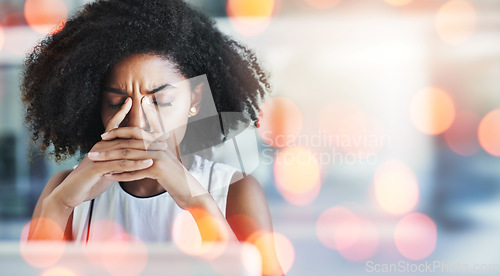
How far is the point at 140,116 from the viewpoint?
1.35m

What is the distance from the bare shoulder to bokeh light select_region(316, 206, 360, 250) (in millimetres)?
554

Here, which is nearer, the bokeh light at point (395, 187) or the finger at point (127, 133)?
the finger at point (127, 133)

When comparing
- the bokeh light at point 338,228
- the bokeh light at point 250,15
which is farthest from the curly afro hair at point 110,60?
the bokeh light at point 338,228

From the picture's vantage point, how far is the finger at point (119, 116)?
4.35 ft

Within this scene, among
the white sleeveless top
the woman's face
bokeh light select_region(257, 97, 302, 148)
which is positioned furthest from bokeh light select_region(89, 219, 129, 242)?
bokeh light select_region(257, 97, 302, 148)

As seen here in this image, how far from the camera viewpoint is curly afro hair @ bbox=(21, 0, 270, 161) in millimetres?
1396

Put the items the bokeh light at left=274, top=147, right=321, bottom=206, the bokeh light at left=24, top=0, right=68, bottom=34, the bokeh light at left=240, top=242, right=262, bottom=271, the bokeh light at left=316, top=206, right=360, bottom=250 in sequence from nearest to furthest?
1. the bokeh light at left=240, top=242, right=262, bottom=271
2. the bokeh light at left=24, top=0, right=68, bottom=34
3. the bokeh light at left=274, top=147, right=321, bottom=206
4. the bokeh light at left=316, top=206, right=360, bottom=250

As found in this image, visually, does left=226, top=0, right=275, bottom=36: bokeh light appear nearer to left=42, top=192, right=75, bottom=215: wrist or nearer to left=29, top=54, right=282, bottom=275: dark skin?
left=29, top=54, right=282, bottom=275: dark skin

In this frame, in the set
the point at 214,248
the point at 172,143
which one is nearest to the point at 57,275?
the point at 214,248

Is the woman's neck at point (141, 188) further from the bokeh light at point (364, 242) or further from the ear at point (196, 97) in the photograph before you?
the bokeh light at point (364, 242)

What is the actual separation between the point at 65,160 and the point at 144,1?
643 mm

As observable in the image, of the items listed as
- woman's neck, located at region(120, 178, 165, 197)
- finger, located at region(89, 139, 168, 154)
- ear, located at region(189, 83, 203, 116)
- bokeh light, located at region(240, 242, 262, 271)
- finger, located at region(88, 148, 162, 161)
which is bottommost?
woman's neck, located at region(120, 178, 165, 197)

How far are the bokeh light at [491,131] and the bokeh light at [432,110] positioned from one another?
0.14 metres

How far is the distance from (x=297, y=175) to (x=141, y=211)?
701mm
